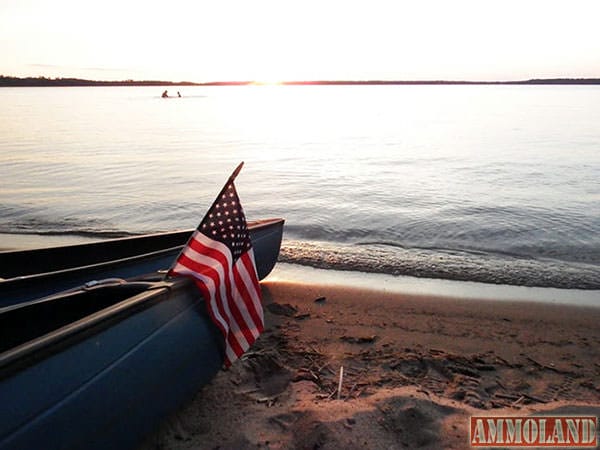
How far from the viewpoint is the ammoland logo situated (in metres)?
3.39

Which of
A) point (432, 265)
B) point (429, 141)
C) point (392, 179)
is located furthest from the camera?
point (429, 141)

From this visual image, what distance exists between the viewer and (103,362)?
293cm

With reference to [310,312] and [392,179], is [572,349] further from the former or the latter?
[392,179]

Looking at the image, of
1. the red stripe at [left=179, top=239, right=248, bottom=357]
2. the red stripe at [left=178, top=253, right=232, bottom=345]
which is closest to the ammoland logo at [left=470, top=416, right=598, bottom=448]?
the red stripe at [left=179, top=239, right=248, bottom=357]

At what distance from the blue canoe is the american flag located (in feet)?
0.33

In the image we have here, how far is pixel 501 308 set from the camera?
590 cm

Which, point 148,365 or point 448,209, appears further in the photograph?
point 448,209

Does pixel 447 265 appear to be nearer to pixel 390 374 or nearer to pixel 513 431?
pixel 390 374

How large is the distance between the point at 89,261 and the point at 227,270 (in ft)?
8.00

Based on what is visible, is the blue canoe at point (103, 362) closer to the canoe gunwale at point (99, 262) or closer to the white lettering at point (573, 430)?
the canoe gunwale at point (99, 262)

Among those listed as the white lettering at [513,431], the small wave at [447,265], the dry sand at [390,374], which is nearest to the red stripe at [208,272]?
the dry sand at [390,374]

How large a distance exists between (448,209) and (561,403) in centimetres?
757

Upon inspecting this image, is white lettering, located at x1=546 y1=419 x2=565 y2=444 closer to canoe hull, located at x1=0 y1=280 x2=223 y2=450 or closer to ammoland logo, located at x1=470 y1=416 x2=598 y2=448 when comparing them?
ammoland logo, located at x1=470 y1=416 x2=598 y2=448

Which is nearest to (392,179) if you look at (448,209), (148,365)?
(448,209)
